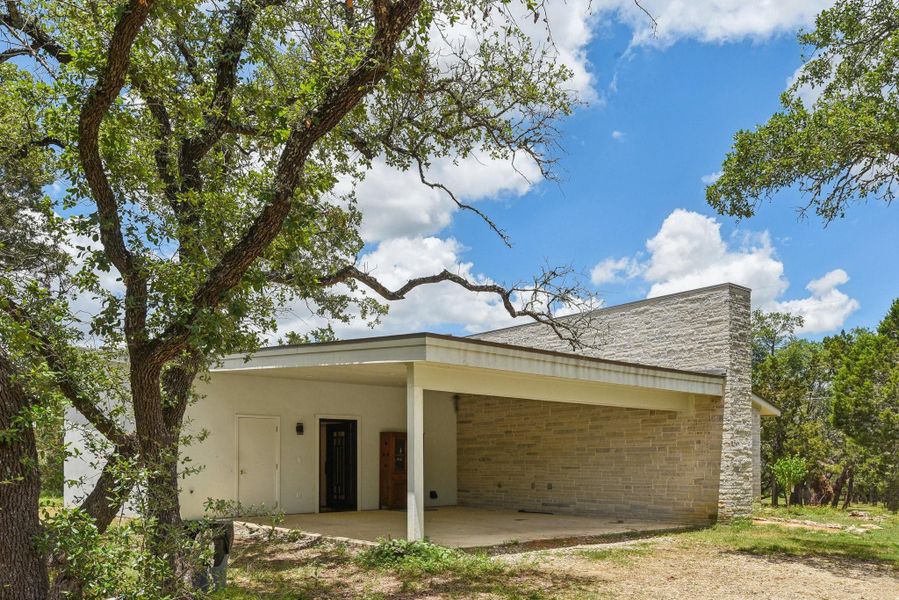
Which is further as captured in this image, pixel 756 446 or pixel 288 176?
pixel 756 446

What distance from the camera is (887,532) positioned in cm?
1291

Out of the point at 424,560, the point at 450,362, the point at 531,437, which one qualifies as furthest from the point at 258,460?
the point at 450,362

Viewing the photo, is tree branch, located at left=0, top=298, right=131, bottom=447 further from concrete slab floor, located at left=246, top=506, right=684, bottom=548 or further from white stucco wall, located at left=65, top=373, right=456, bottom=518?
white stucco wall, located at left=65, top=373, right=456, bottom=518

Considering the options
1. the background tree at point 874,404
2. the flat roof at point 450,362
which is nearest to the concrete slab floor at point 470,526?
the flat roof at point 450,362

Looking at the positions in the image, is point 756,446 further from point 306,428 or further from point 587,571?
point 587,571

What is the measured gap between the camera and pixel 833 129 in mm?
9344

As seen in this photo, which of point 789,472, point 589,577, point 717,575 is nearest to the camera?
point 589,577

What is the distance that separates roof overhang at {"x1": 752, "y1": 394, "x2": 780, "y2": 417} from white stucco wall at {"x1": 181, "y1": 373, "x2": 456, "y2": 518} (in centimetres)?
720

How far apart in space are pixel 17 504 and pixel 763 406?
56.1 ft

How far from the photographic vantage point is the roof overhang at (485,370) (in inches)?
368

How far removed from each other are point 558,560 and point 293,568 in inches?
128

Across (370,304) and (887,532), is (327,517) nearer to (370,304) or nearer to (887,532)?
(370,304)

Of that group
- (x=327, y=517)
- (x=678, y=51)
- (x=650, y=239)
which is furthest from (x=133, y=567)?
(x=650, y=239)

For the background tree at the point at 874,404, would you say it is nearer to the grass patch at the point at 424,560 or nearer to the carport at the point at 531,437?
the carport at the point at 531,437
